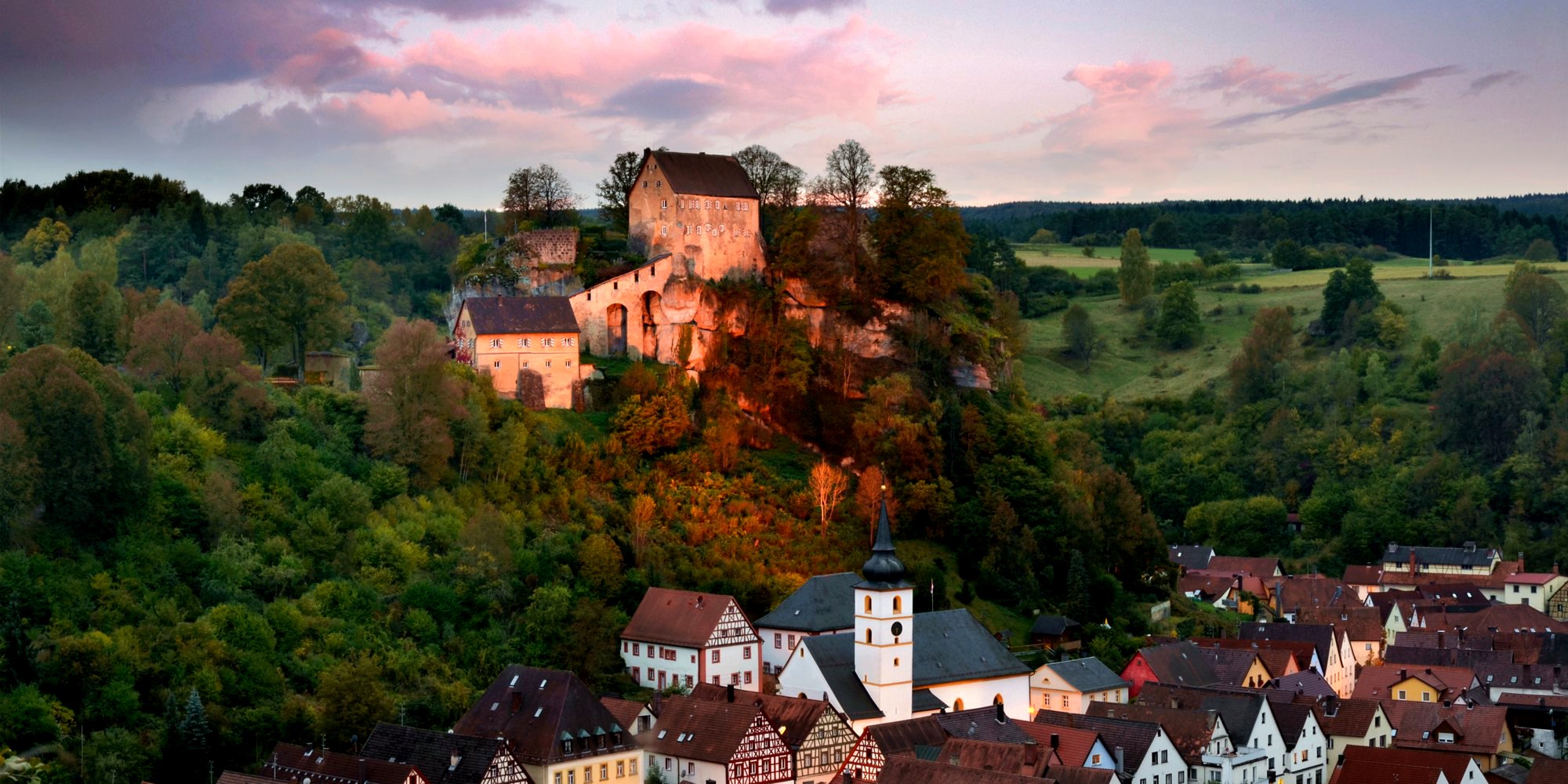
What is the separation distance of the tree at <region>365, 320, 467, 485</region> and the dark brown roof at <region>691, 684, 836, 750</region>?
15.9 meters

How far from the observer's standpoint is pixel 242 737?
4853 cm

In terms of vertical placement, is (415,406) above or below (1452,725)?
above

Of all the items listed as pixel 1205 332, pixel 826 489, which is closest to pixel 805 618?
pixel 826 489

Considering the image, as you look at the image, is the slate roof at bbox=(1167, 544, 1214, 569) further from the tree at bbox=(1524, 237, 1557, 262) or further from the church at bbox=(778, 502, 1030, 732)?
the tree at bbox=(1524, 237, 1557, 262)

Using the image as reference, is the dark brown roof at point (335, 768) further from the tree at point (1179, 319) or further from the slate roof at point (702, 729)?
the tree at point (1179, 319)

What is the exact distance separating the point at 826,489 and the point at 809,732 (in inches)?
770

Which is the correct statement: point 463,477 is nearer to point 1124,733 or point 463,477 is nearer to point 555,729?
point 555,729

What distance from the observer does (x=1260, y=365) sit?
11812cm

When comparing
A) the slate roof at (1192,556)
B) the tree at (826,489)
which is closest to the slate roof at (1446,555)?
the slate roof at (1192,556)

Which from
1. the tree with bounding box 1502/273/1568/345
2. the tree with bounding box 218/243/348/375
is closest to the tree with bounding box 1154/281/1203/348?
the tree with bounding box 1502/273/1568/345

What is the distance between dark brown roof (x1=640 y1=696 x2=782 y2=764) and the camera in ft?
162

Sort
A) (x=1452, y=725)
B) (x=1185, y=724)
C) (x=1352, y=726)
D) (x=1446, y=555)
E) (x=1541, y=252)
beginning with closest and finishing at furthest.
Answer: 1. (x=1185, y=724)
2. (x=1352, y=726)
3. (x=1452, y=725)
4. (x=1446, y=555)
5. (x=1541, y=252)

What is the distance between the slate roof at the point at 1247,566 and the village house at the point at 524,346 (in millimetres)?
39874


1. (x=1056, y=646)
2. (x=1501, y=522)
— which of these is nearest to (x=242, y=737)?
(x=1056, y=646)
